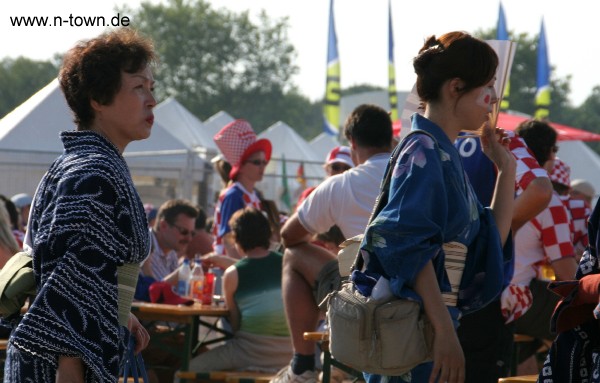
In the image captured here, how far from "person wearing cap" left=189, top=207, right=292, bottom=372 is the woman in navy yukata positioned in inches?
136

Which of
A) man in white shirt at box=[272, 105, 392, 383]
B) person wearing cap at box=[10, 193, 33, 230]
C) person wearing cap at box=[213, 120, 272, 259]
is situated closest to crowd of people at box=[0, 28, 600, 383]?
man in white shirt at box=[272, 105, 392, 383]

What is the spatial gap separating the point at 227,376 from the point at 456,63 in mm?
3568

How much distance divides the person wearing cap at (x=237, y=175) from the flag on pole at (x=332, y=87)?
12.6m

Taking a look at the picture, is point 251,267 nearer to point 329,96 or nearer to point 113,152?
point 113,152

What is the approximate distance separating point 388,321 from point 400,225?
0.24m

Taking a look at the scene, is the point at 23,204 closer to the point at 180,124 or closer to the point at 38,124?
the point at 38,124

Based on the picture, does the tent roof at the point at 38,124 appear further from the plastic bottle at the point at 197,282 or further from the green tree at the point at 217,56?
the green tree at the point at 217,56

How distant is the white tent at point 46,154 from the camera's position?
38.8 ft

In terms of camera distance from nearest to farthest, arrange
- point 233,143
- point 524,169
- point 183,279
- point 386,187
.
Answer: point 386,187 → point 524,169 → point 183,279 → point 233,143

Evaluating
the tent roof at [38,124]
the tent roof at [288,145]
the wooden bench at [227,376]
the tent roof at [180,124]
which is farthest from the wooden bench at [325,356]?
the tent roof at [288,145]

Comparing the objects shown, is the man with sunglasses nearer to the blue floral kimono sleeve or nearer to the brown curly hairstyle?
the brown curly hairstyle

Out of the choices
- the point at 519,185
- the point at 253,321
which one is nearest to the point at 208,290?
the point at 253,321

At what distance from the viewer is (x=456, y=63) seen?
2916 mm

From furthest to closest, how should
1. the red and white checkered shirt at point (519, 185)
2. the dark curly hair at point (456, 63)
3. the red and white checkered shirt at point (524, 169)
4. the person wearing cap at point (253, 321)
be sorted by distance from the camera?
1. the person wearing cap at point (253, 321)
2. the red and white checkered shirt at point (524, 169)
3. the red and white checkered shirt at point (519, 185)
4. the dark curly hair at point (456, 63)
